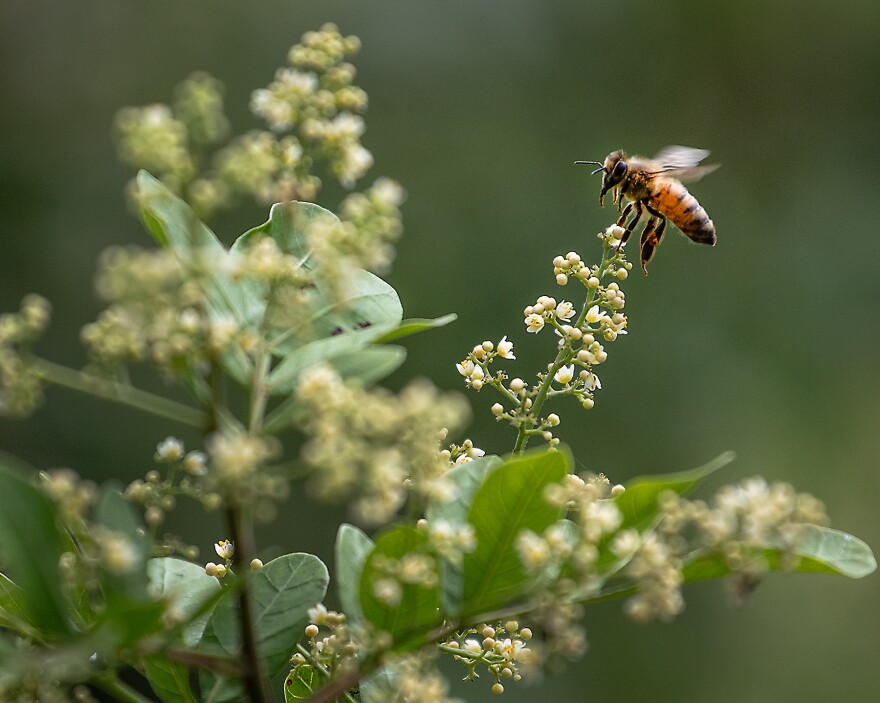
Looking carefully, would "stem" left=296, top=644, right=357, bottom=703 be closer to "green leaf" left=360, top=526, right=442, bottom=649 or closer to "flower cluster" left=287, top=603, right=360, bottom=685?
"flower cluster" left=287, top=603, right=360, bottom=685

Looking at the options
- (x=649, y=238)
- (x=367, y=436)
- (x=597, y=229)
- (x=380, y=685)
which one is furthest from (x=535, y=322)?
(x=597, y=229)

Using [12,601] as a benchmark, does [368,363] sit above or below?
above

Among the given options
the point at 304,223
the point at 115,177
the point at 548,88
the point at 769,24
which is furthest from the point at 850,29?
the point at 304,223

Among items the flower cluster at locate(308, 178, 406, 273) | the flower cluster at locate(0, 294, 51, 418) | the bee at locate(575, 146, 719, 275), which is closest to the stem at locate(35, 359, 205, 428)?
the flower cluster at locate(0, 294, 51, 418)

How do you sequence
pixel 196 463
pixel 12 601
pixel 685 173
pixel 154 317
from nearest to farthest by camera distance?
pixel 154 317
pixel 196 463
pixel 12 601
pixel 685 173

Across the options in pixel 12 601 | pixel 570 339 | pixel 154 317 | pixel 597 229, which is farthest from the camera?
pixel 597 229

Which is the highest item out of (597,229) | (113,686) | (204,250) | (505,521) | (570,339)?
(597,229)

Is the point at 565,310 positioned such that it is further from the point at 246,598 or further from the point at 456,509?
the point at 246,598

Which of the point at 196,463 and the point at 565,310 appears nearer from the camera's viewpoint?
the point at 196,463
